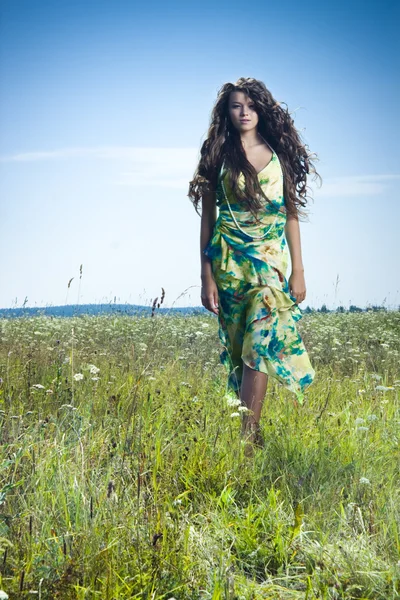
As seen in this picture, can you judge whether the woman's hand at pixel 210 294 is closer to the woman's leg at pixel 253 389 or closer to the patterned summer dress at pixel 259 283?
the patterned summer dress at pixel 259 283

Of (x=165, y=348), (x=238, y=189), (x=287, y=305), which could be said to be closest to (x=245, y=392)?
(x=287, y=305)

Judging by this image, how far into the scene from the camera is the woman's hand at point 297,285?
4852 mm

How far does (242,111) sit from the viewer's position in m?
4.84

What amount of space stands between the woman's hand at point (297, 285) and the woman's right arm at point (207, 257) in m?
0.53

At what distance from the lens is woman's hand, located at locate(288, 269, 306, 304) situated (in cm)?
485

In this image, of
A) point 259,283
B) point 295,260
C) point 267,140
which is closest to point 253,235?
point 259,283

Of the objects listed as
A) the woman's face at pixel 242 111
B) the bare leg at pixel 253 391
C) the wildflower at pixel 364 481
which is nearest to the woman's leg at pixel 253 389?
the bare leg at pixel 253 391

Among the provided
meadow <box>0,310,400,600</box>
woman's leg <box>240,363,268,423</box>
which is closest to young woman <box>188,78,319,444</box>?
woman's leg <box>240,363,268,423</box>

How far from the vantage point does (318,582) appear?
272 centimetres

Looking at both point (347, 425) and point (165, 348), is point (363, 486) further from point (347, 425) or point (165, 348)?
point (165, 348)

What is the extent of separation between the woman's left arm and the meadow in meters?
0.83

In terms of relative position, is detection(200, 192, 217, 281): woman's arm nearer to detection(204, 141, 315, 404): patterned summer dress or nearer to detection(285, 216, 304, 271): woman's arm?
detection(204, 141, 315, 404): patterned summer dress

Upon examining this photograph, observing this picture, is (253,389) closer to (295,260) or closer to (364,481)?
(295,260)

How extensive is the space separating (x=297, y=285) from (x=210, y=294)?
0.60m
